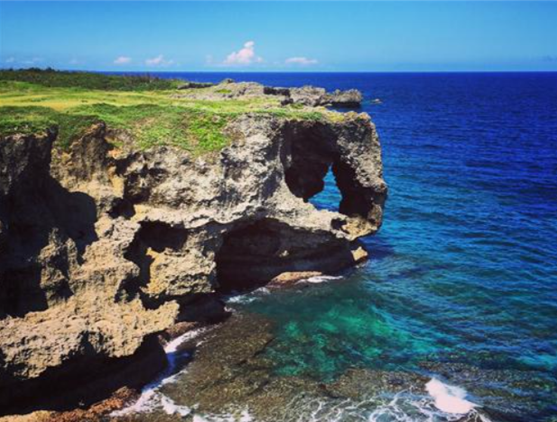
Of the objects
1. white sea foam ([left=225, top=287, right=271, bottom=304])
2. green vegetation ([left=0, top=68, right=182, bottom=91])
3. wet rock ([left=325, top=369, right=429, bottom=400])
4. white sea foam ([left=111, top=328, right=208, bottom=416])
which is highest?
green vegetation ([left=0, top=68, right=182, bottom=91])

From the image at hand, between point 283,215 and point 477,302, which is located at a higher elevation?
point 283,215

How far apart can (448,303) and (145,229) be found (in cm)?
1726

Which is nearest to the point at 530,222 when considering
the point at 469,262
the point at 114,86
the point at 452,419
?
the point at 469,262

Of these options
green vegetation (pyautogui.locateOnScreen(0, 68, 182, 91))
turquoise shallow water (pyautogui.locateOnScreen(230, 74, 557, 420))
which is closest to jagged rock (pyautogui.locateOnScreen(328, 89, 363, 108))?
turquoise shallow water (pyautogui.locateOnScreen(230, 74, 557, 420))

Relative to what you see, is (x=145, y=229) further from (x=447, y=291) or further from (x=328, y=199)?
(x=328, y=199)

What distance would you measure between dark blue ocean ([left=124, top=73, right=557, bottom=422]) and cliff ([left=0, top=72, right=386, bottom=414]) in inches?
132

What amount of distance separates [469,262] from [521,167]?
30.9 m

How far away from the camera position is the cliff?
1905cm

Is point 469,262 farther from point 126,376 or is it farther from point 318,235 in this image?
point 126,376

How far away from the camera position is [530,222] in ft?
136

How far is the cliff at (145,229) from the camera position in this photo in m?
19.0

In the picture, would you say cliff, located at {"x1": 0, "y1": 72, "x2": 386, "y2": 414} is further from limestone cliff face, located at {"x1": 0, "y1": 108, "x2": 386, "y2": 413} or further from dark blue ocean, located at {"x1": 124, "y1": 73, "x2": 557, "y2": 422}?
dark blue ocean, located at {"x1": 124, "y1": 73, "x2": 557, "y2": 422}

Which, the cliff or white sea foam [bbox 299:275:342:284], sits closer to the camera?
the cliff

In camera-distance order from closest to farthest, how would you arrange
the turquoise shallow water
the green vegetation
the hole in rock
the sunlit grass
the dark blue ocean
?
the dark blue ocean < the turquoise shallow water < the sunlit grass < the hole in rock < the green vegetation
